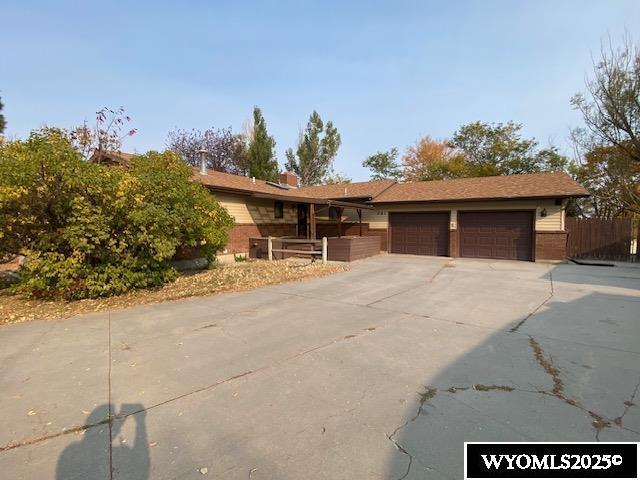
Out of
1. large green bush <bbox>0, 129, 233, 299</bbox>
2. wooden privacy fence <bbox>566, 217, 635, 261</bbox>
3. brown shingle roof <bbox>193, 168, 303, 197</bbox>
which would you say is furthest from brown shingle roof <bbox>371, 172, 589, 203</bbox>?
large green bush <bbox>0, 129, 233, 299</bbox>

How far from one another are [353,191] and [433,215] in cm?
525

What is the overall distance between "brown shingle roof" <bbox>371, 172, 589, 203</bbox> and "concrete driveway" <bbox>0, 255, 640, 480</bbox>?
9.15 metres

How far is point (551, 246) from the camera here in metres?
14.8

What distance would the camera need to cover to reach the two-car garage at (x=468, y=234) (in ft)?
51.4

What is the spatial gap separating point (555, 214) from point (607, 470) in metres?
15.0

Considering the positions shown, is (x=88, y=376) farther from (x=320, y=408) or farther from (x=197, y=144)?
(x=197, y=144)

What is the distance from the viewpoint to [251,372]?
155 inches

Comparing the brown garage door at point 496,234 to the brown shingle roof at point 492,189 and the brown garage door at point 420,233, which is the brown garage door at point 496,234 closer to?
the brown garage door at point 420,233

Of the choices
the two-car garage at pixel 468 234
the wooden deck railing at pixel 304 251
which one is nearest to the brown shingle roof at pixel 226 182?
the wooden deck railing at pixel 304 251

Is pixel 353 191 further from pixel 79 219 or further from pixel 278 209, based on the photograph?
pixel 79 219

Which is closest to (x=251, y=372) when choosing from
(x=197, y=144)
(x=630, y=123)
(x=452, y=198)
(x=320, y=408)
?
(x=320, y=408)

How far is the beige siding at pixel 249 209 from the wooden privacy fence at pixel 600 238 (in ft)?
44.7

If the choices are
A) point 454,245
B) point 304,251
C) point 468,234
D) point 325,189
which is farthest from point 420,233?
point 325,189

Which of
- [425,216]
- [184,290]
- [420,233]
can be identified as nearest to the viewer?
[184,290]
